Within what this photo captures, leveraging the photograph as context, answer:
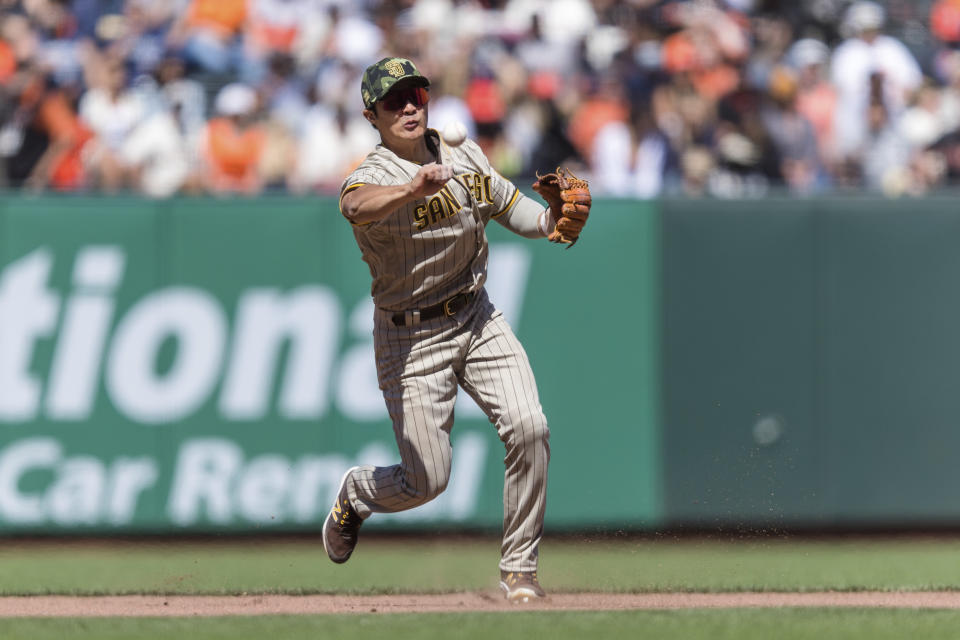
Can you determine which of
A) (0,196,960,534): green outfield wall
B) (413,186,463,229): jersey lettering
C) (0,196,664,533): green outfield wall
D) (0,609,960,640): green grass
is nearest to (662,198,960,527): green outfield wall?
(0,196,960,534): green outfield wall

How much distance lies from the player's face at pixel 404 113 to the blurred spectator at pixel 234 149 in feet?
13.5

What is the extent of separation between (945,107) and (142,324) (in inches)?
243

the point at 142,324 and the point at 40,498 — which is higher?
the point at 142,324

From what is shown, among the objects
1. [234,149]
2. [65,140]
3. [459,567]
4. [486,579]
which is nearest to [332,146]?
[234,149]

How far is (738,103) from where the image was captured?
10.4 metres

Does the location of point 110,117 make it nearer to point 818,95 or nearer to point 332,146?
point 332,146

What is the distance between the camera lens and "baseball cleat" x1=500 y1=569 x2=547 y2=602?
552cm

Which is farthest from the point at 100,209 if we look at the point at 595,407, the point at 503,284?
the point at 595,407

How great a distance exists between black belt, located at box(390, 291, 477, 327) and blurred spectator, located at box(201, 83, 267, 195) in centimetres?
402

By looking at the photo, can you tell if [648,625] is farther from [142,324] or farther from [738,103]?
[738,103]

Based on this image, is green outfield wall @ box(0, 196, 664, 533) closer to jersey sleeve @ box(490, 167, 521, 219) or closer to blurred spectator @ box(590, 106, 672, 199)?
blurred spectator @ box(590, 106, 672, 199)

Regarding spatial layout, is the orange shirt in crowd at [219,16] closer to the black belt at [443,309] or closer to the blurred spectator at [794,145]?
the blurred spectator at [794,145]

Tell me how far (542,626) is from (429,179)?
1.57 m

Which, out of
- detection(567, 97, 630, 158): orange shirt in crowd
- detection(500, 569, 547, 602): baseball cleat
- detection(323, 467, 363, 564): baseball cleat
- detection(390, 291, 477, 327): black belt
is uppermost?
detection(567, 97, 630, 158): orange shirt in crowd
